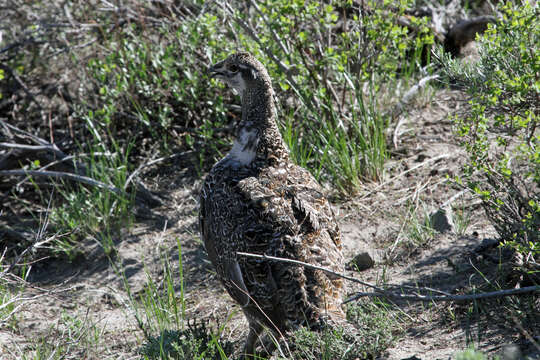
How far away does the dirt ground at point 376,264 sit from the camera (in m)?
3.81

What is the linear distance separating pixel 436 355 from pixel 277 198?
1456 millimetres

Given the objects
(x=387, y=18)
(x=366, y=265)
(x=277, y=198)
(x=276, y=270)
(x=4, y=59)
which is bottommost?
(x=366, y=265)

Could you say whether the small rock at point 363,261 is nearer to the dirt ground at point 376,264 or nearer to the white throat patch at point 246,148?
the dirt ground at point 376,264

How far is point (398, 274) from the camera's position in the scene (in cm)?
461

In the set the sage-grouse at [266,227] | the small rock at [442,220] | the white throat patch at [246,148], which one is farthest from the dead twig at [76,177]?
the small rock at [442,220]

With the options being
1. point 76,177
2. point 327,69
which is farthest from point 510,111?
point 76,177

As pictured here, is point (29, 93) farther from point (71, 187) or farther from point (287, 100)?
point (287, 100)

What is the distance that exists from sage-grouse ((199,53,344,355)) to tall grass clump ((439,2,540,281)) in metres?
1.06

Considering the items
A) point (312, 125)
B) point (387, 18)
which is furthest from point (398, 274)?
point (387, 18)

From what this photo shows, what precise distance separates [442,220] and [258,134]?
73.7 inches

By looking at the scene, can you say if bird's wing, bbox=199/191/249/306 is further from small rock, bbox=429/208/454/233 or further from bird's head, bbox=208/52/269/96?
small rock, bbox=429/208/454/233

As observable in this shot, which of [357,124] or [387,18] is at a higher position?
[387,18]

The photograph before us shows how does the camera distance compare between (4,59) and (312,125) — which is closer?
(312,125)

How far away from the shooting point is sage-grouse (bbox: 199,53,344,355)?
143 inches
